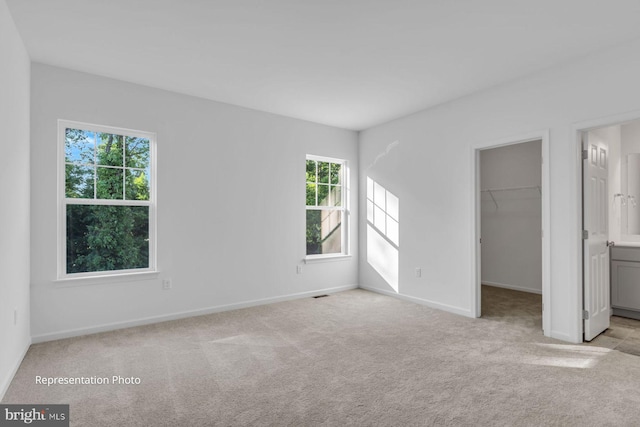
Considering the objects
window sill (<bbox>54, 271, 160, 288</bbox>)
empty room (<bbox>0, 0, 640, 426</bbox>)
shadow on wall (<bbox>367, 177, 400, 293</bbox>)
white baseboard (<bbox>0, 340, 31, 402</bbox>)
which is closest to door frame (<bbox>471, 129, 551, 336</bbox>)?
empty room (<bbox>0, 0, 640, 426</bbox>)

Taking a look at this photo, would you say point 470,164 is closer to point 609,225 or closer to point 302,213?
point 609,225

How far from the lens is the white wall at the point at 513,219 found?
5.69 m

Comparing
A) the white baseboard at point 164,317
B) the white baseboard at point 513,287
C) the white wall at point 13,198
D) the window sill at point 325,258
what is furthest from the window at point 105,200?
the white baseboard at point 513,287

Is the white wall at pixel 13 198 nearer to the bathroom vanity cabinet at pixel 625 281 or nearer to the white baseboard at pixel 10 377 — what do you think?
the white baseboard at pixel 10 377

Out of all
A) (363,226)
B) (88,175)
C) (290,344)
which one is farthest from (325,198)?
(88,175)

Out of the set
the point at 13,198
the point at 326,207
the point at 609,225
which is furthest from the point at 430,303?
the point at 13,198

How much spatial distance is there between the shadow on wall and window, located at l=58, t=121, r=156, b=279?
10.6 feet

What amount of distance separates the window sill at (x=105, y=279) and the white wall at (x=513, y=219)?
5.44 m

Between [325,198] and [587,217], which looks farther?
[325,198]

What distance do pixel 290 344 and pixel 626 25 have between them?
152 inches

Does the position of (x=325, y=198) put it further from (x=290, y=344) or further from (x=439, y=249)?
(x=290, y=344)

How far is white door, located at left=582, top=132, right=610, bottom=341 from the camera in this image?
338 centimetres

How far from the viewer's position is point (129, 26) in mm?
2787

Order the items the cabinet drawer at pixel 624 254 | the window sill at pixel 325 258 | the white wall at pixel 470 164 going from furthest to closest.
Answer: the window sill at pixel 325 258, the cabinet drawer at pixel 624 254, the white wall at pixel 470 164
